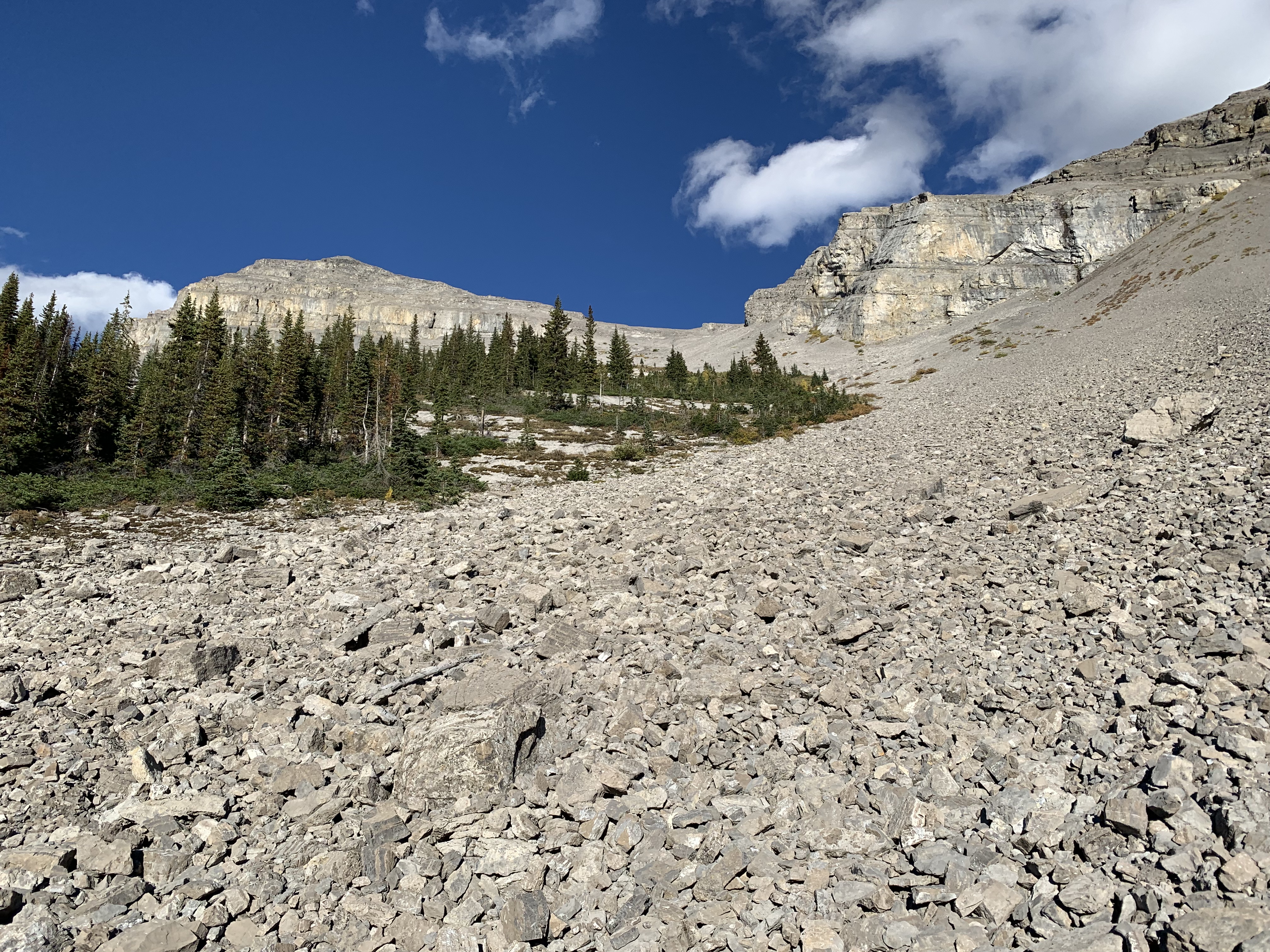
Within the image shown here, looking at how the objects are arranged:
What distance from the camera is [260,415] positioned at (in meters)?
45.1

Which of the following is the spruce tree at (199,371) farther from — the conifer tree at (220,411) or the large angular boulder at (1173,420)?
the large angular boulder at (1173,420)

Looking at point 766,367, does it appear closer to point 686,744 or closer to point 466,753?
point 686,744

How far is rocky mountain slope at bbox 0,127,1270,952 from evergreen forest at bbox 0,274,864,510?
1418 centimetres

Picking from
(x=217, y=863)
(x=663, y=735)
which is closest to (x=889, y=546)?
(x=663, y=735)

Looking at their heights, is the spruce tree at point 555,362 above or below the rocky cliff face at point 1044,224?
below

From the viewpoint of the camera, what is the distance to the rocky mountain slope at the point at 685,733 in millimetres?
5094

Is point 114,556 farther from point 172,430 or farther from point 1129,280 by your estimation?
point 1129,280

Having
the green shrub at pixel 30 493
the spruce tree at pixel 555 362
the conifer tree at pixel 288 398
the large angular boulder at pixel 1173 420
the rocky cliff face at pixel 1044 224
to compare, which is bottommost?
the green shrub at pixel 30 493

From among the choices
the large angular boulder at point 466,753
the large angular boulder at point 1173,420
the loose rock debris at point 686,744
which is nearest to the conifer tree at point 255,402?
the loose rock debris at point 686,744

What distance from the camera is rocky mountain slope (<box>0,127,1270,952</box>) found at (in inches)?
201

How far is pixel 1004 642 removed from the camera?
839 cm

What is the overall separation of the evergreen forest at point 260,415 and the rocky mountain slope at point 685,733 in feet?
46.5

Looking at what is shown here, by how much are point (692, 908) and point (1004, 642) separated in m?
5.75

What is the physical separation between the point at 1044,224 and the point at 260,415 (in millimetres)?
146421
